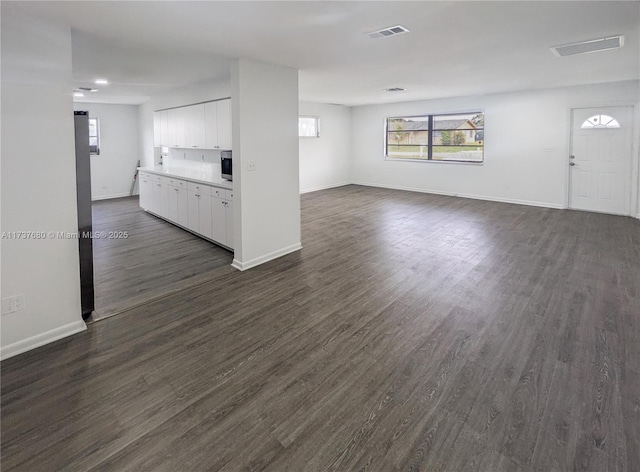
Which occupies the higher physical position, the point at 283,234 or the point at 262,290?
the point at 283,234

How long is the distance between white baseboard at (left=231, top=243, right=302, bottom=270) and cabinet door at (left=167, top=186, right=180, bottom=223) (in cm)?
236

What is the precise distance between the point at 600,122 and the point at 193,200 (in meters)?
7.69

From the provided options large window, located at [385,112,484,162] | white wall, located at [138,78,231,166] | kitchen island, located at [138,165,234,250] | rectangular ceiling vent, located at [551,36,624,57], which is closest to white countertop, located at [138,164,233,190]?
kitchen island, located at [138,165,234,250]

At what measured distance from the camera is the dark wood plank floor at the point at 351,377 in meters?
1.81

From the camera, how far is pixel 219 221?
514 cm

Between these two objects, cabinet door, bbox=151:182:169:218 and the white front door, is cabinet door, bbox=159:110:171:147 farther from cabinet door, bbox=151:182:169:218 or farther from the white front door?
the white front door

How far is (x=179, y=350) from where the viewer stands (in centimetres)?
272

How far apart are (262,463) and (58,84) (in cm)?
297

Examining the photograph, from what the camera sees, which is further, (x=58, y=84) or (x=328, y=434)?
(x=58, y=84)

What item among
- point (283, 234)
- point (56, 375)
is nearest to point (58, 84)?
point (56, 375)

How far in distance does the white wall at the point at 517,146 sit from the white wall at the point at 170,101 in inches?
231

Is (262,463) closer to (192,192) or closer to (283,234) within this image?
(283,234)

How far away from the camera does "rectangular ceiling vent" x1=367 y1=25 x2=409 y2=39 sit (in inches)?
124

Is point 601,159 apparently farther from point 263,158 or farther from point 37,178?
point 37,178
